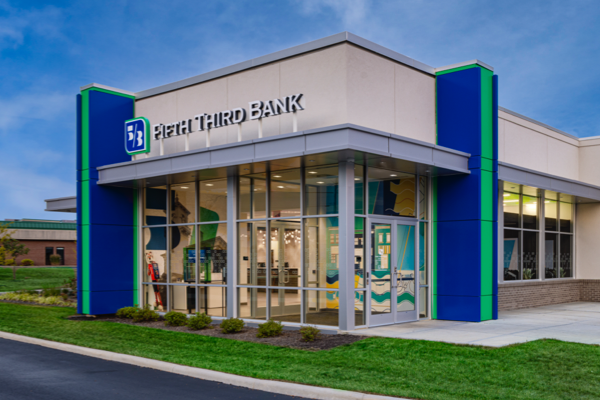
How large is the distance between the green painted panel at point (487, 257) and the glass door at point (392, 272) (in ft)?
5.77

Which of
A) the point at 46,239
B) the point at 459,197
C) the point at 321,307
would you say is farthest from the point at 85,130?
the point at 46,239

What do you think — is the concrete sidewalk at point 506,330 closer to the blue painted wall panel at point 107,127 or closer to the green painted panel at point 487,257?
the green painted panel at point 487,257

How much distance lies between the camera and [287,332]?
1358 cm

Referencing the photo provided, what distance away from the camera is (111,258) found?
17953 millimetres

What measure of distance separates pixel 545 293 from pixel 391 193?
358 inches

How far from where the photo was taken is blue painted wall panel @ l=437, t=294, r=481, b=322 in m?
14.9

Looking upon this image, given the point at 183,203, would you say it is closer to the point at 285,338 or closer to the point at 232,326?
the point at 232,326

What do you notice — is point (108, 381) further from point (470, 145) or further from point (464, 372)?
point (470, 145)

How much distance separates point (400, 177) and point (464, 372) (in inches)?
282

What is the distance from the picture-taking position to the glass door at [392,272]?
14.2m

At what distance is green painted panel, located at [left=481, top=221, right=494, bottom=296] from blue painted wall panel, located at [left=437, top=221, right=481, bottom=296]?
20cm

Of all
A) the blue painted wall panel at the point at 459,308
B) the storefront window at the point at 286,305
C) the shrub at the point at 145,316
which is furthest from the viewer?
the shrub at the point at 145,316

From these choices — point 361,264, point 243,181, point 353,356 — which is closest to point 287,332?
point 361,264

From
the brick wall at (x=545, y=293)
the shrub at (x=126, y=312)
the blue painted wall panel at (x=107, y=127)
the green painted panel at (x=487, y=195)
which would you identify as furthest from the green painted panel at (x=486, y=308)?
the blue painted wall panel at (x=107, y=127)
